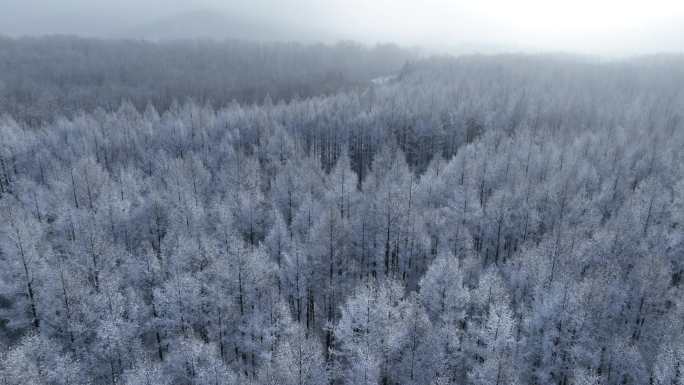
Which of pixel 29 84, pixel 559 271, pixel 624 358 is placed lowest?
pixel 624 358

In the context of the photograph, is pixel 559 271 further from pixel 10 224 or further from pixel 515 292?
pixel 10 224

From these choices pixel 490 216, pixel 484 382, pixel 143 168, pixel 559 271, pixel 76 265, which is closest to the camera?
pixel 484 382

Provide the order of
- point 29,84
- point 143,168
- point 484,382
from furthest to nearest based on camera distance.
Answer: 1. point 29,84
2. point 143,168
3. point 484,382

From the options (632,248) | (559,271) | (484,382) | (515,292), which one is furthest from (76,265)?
(632,248)

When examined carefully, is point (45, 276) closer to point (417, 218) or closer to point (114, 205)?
point (114, 205)

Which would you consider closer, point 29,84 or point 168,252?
point 168,252

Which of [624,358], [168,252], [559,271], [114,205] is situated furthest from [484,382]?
[114,205]

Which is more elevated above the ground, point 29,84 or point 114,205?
point 29,84
